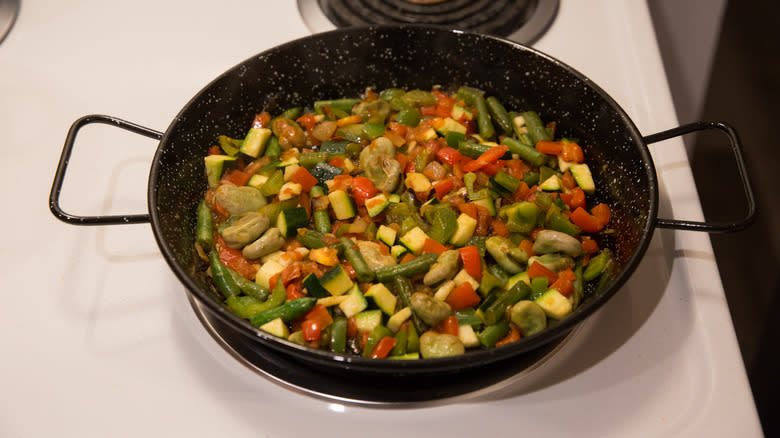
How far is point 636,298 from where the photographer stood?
1449mm

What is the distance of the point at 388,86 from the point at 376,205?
1.56 feet

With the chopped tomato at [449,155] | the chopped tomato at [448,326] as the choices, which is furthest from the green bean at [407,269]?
the chopped tomato at [449,155]

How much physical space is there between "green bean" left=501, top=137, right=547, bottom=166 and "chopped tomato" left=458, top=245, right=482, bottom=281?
348 millimetres

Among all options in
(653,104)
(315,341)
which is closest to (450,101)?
(653,104)

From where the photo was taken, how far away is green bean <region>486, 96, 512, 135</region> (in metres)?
1.77

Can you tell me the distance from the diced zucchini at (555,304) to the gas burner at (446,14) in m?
0.95

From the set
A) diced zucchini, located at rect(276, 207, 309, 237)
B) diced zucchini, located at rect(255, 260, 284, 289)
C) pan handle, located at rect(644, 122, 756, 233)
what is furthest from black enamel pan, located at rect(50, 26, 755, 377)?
diced zucchini, located at rect(276, 207, 309, 237)

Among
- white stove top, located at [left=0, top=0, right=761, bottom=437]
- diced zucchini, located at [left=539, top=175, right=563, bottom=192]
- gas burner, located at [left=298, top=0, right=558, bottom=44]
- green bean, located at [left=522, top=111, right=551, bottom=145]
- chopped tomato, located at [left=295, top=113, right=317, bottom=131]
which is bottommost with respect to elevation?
white stove top, located at [left=0, top=0, right=761, bottom=437]

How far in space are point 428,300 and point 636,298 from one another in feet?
1.56

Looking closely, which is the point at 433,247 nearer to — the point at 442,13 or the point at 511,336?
the point at 511,336

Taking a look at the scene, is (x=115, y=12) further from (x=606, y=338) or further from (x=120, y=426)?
(x=606, y=338)

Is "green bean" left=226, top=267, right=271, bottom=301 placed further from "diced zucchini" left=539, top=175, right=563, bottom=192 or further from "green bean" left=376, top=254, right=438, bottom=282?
"diced zucchini" left=539, top=175, right=563, bottom=192

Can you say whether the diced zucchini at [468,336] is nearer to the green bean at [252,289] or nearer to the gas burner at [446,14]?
the green bean at [252,289]

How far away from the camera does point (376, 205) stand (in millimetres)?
1565
